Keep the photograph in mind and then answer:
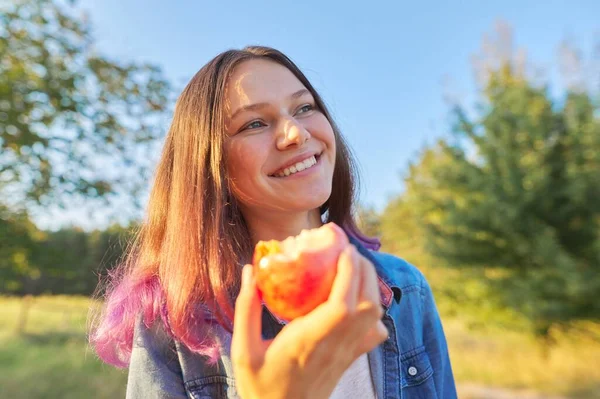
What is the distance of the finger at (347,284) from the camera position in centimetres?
80

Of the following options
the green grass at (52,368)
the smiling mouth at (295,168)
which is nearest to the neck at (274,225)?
the smiling mouth at (295,168)

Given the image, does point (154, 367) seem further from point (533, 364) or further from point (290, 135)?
point (533, 364)

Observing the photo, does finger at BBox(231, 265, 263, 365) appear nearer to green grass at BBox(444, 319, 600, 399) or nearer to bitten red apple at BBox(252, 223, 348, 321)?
bitten red apple at BBox(252, 223, 348, 321)

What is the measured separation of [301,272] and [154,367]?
62 centimetres

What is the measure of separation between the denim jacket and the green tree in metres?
7.84

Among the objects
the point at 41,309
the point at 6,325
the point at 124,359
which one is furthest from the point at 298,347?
the point at 41,309

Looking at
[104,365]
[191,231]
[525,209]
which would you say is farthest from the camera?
[525,209]

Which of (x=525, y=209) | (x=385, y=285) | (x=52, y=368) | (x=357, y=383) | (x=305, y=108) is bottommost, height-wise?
(x=357, y=383)

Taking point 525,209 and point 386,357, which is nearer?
point 386,357

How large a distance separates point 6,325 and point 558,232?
11.6m

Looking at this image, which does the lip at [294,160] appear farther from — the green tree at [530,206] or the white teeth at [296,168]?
the green tree at [530,206]

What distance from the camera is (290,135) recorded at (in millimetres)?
1340

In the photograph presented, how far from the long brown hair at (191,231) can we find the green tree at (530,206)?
8.52 metres

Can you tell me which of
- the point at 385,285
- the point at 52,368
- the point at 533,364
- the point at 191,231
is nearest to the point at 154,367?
the point at 191,231
